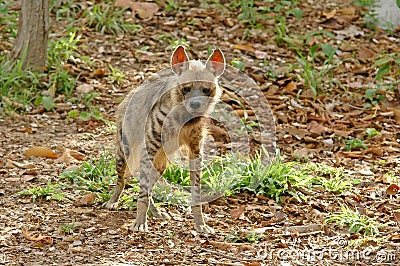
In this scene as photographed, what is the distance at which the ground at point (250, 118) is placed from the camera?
5.04m

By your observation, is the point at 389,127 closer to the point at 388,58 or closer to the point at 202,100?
the point at 388,58

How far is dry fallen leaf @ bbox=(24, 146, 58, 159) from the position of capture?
21.9 ft

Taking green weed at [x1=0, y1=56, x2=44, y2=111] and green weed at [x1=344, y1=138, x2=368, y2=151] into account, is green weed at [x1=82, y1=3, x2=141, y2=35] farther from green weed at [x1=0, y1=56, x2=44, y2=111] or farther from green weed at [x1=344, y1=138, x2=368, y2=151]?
green weed at [x1=344, y1=138, x2=368, y2=151]

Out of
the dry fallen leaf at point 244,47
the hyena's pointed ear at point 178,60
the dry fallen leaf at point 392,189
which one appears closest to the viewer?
the hyena's pointed ear at point 178,60

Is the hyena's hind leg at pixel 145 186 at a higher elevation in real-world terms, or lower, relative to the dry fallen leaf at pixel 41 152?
higher

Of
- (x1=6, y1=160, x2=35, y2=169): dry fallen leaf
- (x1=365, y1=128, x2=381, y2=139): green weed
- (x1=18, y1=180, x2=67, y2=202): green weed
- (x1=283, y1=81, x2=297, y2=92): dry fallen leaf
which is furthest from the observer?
(x1=283, y1=81, x2=297, y2=92): dry fallen leaf

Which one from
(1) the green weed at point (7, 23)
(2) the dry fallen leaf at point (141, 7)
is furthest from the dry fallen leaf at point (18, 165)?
(2) the dry fallen leaf at point (141, 7)

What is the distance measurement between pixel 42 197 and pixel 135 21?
4217 millimetres

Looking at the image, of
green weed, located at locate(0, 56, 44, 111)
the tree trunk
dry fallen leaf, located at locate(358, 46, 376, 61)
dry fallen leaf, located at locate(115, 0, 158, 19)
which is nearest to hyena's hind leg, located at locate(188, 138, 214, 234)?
green weed, located at locate(0, 56, 44, 111)

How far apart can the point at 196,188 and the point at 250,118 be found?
232 centimetres

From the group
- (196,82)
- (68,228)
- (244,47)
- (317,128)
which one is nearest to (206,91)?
(196,82)

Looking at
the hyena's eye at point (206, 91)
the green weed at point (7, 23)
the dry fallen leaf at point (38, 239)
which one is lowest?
the dry fallen leaf at point (38, 239)

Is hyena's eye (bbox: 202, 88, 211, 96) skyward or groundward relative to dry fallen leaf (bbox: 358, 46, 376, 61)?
skyward

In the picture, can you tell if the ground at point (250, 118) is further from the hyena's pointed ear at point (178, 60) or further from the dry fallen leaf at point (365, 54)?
the hyena's pointed ear at point (178, 60)
